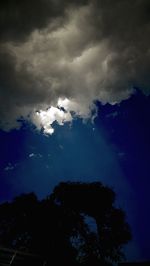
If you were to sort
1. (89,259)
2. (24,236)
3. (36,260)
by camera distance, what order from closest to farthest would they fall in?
(36,260)
(89,259)
(24,236)

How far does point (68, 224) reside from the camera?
40719 mm

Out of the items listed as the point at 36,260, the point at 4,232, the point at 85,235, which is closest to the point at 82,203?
the point at 85,235

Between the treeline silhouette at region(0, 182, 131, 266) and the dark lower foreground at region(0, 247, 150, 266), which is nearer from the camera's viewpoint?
the dark lower foreground at region(0, 247, 150, 266)

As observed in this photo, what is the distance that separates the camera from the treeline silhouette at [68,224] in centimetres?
3784

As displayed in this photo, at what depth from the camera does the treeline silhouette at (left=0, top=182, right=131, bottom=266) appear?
37.8 metres

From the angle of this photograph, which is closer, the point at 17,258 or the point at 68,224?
the point at 17,258

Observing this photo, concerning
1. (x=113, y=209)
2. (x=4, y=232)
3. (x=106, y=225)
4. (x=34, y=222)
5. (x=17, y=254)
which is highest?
(x=113, y=209)

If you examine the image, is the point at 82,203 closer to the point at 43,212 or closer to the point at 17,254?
the point at 43,212

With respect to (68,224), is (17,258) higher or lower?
lower

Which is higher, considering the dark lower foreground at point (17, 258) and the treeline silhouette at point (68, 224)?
the treeline silhouette at point (68, 224)

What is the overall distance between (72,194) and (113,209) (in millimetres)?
8174

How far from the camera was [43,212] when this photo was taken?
1626 inches

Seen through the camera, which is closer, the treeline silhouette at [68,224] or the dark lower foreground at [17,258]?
the dark lower foreground at [17,258]

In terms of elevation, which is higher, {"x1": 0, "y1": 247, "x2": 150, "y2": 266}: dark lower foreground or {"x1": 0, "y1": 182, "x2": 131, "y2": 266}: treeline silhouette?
{"x1": 0, "y1": 182, "x2": 131, "y2": 266}: treeline silhouette
